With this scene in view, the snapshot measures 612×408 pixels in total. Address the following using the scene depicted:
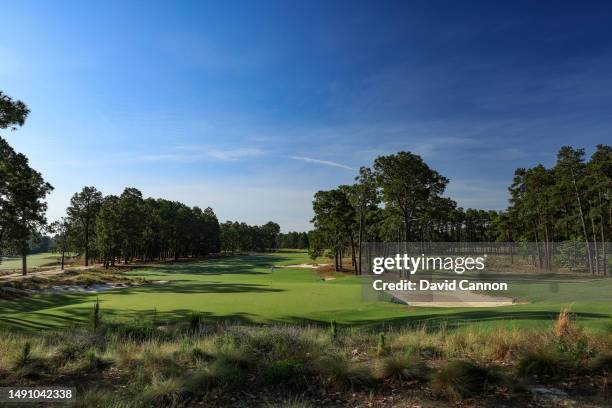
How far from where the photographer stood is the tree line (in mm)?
37000

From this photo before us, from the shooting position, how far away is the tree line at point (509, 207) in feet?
121

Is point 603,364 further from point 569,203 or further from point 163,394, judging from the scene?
point 569,203

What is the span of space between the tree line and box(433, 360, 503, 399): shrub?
28.7 meters

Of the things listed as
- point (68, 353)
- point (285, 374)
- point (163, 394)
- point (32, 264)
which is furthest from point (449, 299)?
point (32, 264)

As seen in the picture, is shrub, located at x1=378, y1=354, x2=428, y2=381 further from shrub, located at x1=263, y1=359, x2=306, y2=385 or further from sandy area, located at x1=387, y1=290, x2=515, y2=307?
sandy area, located at x1=387, y1=290, x2=515, y2=307

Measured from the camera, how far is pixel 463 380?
661 centimetres

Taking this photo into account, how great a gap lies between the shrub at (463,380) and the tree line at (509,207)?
2871 centimetres

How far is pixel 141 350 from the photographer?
9.16m

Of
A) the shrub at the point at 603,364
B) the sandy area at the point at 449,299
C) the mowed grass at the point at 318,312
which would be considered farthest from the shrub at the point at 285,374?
the sandy area at the point at 449,299

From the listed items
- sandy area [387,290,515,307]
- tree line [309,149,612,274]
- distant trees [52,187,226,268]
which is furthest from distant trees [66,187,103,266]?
sandy area [387,290,515,307]

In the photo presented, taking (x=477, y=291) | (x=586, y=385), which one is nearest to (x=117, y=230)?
(x=477, y=291)

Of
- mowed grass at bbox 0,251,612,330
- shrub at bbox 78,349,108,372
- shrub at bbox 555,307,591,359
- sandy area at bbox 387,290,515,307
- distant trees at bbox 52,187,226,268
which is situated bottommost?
sandy area at bbox 387,290,515,307

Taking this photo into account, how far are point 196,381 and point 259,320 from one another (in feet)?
30.3

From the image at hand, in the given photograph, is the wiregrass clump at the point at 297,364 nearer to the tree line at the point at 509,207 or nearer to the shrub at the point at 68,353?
the shrub at the point at 68,353
